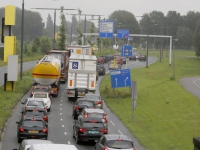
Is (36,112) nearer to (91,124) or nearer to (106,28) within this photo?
(91,124)

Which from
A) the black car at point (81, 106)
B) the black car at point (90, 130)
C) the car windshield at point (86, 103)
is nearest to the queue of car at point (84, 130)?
the black car at point (90, 130)

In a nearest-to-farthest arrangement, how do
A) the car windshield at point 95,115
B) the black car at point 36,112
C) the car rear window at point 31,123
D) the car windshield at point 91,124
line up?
1. the car rear window at point 31,123
2. the car windshield at point 91,124
3. the car windshield at point 95,115
4. the black car at point 36,112

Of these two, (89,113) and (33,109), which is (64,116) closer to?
(33,109)

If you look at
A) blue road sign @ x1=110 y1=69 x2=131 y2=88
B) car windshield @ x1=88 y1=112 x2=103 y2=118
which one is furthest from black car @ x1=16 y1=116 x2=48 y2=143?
blue road sign @ x1=110 y1=69 x2=131 y2=88

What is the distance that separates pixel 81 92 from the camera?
50.2 m

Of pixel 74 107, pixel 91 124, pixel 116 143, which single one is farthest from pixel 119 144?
pixel 74 107

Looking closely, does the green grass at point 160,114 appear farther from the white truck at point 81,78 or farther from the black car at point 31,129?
the black car at point 31,129

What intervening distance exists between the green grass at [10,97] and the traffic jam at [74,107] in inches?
44.9

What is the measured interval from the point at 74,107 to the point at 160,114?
7444 millimetres

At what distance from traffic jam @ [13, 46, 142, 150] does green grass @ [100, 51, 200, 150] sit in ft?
7.57

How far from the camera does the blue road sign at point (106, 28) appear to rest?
8594 cm

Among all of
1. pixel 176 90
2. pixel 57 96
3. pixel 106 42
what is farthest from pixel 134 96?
pixel 106 42

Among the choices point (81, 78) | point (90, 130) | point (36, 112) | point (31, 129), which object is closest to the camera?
point (31, 129)

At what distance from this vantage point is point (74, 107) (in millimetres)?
40406
